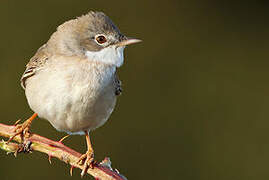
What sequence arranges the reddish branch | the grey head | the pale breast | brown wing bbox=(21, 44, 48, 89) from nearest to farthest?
the reddish branch → the pale breast → the grey head → brown wing bbox=(21, 44, 48, 89)

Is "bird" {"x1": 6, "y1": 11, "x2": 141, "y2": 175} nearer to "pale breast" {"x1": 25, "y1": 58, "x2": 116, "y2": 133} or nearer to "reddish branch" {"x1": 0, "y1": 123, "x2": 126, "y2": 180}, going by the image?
"pale breast" {"x1": 25, "y1": 58, "x2": 116, "y2": 133}

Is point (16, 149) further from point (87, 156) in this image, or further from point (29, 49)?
point (29, 49)

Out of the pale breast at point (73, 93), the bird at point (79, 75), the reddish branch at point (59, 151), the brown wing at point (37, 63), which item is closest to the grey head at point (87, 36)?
the bird at point (79, 75)

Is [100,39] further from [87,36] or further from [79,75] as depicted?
[79,75]

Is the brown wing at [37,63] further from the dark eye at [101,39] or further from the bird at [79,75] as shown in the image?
the dark eye at [101,39]

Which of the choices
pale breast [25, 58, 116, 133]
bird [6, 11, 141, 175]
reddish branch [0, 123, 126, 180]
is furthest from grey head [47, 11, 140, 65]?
reddish branch [0, 123, 126, 180]

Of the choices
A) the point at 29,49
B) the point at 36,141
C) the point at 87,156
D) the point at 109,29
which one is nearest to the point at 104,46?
the point at 109,29
